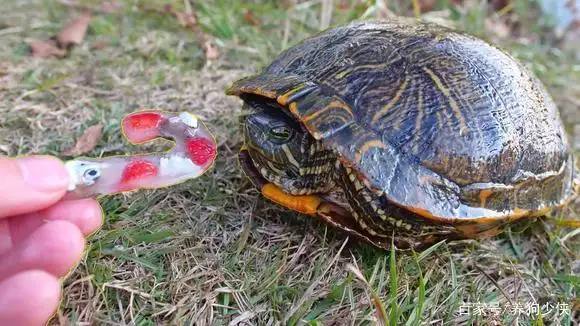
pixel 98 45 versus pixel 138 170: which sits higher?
pixel 138 170

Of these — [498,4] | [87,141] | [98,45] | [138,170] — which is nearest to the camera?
[138,170]

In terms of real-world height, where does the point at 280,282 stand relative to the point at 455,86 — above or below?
below

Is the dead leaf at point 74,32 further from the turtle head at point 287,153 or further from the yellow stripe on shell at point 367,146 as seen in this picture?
the yellow stripe on shell at point 367,146

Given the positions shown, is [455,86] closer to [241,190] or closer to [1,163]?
[241,190]

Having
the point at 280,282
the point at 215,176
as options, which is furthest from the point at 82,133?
the point at 280,282

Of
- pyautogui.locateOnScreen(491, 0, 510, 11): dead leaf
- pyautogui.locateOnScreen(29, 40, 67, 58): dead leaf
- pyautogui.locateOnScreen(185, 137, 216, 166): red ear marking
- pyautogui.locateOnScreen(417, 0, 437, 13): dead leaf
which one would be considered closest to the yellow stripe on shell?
pyautogui.locateOnScreen(185, 137, 216, 166): red ear marking

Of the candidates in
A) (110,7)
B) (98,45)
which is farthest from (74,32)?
(110,7)

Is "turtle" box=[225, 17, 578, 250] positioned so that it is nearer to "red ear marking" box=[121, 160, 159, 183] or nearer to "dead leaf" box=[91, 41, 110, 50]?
"red ear marking" box=[121, 160, 159, 183]

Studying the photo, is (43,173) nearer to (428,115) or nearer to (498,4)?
(428,115)
